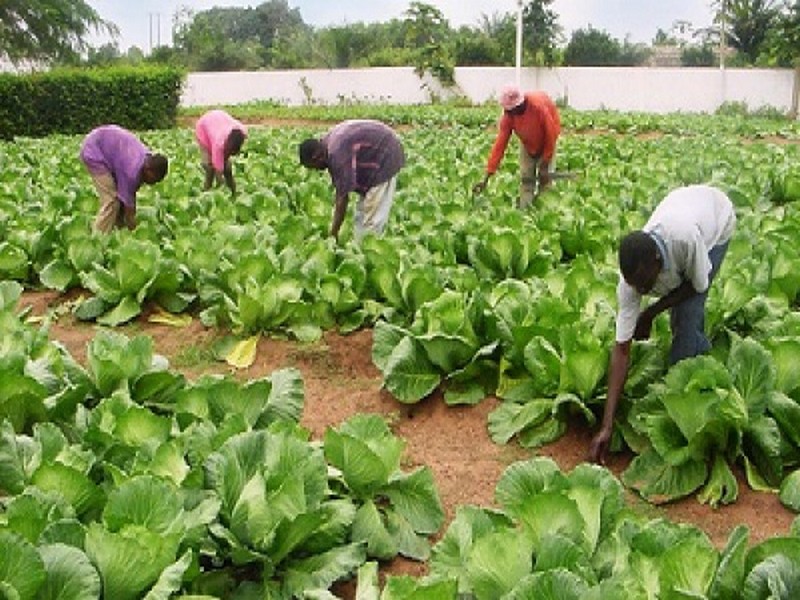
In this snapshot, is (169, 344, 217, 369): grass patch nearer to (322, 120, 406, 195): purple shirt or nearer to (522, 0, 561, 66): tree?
(322, 120, 406, 195): purple shirt

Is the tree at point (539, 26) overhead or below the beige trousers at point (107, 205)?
overhead

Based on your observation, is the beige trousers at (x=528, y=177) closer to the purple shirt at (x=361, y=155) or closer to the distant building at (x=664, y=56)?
the purple shirt at (x=361, y=155)

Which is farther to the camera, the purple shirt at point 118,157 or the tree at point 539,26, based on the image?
the tree at point 539,26

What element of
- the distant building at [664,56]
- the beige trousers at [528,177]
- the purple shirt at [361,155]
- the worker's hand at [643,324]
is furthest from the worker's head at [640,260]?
the distant building at [664,56]

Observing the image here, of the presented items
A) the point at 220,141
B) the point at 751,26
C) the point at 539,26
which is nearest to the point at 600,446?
the point at 220,141

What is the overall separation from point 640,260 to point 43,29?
3714cm

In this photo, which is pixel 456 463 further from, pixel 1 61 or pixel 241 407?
pixel 1 61

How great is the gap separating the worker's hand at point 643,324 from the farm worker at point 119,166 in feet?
13.4

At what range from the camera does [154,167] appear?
7559 mm

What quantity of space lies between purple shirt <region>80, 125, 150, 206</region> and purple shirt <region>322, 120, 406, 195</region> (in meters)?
1.46

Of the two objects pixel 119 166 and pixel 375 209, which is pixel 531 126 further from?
pixel 119 166

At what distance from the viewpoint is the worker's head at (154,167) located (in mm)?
7527

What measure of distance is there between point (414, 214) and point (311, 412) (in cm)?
389

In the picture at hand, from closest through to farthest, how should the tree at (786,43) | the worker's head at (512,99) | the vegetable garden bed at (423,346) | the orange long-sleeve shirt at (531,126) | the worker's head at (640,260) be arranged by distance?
the vegetable garden bed at (423,346), the worker's head at (640,260), the worker's head at (512,99), the orange long-sleeve shirt at (531,126), the tree at (786,43)
